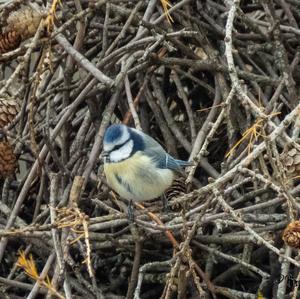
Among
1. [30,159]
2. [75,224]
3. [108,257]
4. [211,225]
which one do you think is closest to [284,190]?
[75,224]

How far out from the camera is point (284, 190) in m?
1.33

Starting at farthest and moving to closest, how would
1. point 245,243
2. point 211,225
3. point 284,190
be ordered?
point 211,225, point 245,243, point 284,190

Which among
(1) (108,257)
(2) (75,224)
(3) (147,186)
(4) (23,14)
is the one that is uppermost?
(4) (23,14)

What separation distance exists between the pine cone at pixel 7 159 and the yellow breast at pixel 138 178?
199 millimetres

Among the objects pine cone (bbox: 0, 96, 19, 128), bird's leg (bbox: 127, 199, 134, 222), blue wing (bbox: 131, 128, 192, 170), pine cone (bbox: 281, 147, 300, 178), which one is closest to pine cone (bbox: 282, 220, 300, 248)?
pine cone (bbox: 281, 147, 300, 178)

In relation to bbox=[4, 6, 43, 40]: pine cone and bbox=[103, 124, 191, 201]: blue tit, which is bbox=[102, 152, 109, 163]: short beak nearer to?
bbox=[103, 124, 191, 201]: blue tit

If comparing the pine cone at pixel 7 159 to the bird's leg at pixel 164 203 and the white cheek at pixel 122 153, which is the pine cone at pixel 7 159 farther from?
the bird's leg at pixel 164 203

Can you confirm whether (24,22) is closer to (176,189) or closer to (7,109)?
(7,109)

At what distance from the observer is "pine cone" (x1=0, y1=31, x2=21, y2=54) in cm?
174

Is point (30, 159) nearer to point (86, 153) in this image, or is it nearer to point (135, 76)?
point (86, 153)

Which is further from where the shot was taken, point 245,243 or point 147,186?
point 147,186

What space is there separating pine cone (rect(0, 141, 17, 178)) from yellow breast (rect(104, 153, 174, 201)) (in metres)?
0.20

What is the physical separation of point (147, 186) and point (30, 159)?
0.30 meters

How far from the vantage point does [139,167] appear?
6.26ft
